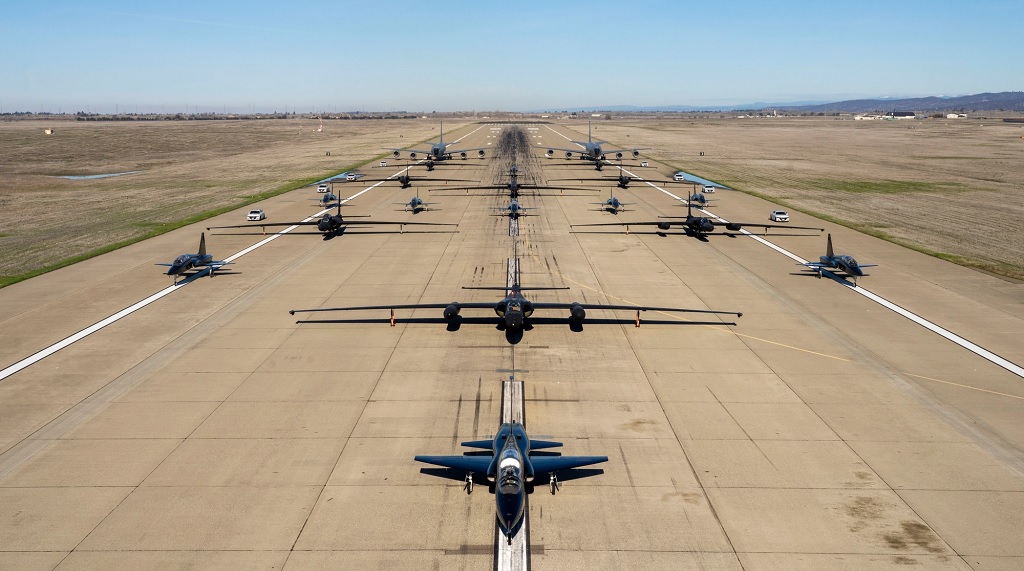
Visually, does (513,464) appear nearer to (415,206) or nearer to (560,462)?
(560,462)

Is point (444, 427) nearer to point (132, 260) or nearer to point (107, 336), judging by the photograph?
point (107, 336)

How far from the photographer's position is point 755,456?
23094 mm

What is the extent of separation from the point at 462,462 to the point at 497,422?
4676 mm

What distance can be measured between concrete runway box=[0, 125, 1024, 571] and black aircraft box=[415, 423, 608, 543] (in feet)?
3.21

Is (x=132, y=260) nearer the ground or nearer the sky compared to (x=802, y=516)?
nearer the sky

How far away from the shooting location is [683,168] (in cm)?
12481

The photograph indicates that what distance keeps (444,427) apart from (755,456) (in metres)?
12.3

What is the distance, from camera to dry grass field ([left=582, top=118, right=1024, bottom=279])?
61.7m

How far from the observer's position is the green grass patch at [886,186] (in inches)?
3748

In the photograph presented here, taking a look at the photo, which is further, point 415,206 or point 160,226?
point 415,206

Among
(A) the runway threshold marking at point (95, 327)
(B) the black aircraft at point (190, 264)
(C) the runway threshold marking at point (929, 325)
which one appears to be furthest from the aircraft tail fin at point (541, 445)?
(B) the black aircraft at point (190, 264)

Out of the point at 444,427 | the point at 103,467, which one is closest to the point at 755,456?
the point at 444,427

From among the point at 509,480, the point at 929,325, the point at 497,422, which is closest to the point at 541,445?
the point at 509,480

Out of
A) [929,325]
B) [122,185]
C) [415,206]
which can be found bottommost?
[929,325]
